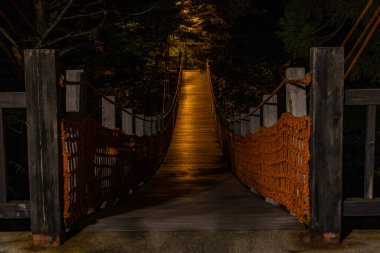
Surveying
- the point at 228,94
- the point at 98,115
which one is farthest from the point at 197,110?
the point at 98,115

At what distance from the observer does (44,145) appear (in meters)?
3.53

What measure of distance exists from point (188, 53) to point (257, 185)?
37.7m

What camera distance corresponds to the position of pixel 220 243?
11.6ft

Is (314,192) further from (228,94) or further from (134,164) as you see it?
(228,94)

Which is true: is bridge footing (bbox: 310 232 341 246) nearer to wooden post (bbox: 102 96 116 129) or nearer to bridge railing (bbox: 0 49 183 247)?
bridge railing (bbox: 0 49 183 247)

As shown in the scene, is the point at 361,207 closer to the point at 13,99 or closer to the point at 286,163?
the point at 286,163

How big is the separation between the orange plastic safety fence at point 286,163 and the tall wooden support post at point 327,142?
86 millimetres

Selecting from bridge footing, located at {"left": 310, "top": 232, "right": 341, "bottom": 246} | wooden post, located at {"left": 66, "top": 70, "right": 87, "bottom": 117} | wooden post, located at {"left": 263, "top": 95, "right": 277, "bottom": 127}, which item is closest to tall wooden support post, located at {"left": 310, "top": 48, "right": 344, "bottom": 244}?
bridge footing, located at {"left": 310, "top": 232, "right": 341, "bottom": 246}

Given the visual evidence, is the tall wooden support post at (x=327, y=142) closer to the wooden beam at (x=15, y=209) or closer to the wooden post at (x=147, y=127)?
the wooden beam at (x=15, y=209)

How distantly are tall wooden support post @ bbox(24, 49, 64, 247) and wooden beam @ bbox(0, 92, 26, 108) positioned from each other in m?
0.08

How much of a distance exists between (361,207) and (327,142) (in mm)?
568

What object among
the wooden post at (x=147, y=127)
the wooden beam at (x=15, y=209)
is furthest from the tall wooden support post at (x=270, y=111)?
the wooden post at (x=147, y=127)

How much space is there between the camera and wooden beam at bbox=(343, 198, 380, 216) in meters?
3.65

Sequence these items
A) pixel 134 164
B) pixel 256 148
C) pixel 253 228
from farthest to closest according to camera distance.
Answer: pixel 134 164
pixel 256 148
pixel 253 228
